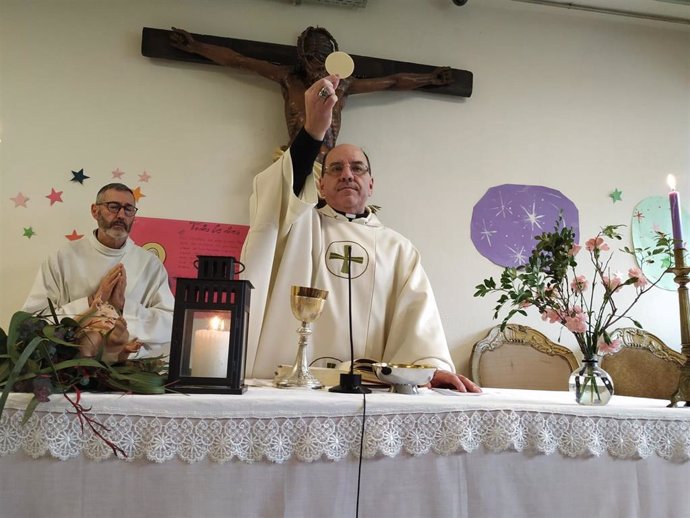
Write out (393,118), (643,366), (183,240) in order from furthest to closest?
(393,118), (643,366), (183,240)

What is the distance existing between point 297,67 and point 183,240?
125 cm

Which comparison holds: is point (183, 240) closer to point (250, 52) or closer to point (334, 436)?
point (250, 52)

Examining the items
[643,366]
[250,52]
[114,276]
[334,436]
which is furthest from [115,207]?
[643,366]

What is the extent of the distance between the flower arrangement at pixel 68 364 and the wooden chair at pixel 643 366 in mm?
Answer: 3094

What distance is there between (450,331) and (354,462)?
2.45 meters

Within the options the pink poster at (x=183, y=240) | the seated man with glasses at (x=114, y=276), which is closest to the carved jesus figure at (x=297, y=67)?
the pink poster at (x=183, y=240)

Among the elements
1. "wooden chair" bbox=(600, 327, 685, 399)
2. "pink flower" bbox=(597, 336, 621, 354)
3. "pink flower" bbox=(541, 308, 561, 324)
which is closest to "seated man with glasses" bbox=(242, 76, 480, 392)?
"pink flower" bbox=(541, 308, 561, 324)

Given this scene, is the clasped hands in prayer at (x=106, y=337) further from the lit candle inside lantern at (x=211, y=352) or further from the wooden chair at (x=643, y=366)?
the wooden chair at (x=643, y=366)

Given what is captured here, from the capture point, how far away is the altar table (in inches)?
38.3

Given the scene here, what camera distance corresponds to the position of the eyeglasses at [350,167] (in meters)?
2.31

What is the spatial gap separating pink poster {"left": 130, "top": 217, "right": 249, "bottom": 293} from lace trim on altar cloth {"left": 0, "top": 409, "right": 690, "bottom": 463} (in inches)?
85.5

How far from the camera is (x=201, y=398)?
1.03 m

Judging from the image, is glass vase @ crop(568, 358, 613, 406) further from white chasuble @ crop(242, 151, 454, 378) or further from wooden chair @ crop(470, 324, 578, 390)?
wooden chair @ crop(470, 324, 578, 390)

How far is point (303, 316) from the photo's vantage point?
1392mm
